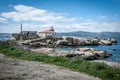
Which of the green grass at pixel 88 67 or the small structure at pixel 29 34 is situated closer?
the green grass at pixel 88 67

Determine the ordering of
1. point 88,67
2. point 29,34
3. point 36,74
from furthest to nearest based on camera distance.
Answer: point 29,34 < point 88,67 < point 36,74

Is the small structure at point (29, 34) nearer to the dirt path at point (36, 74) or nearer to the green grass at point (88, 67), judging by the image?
the green grass at point (88, 67)

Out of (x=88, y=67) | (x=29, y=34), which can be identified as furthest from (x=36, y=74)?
(x=29, y=34)

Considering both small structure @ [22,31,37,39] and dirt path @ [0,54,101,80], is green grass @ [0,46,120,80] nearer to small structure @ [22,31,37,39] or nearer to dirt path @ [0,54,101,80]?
dirt path @ [0,54,101,80]

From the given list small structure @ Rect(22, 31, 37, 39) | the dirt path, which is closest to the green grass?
the dirt path

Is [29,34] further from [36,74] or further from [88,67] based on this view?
[36,74]

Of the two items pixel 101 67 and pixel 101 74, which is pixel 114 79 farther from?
pixel 101 67

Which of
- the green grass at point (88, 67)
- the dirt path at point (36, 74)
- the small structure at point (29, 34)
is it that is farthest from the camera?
the small structure at point (29, 34)

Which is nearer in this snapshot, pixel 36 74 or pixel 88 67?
pixel 36 74

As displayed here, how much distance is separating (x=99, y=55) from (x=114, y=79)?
26303 millimetres

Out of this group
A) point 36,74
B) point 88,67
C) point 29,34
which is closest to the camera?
point 36,74

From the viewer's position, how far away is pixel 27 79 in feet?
35.3

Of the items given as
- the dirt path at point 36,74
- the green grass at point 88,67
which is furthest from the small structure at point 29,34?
the dirt path at point 36,74

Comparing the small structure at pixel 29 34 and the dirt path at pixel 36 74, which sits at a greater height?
the small structure at pixel 29 34
